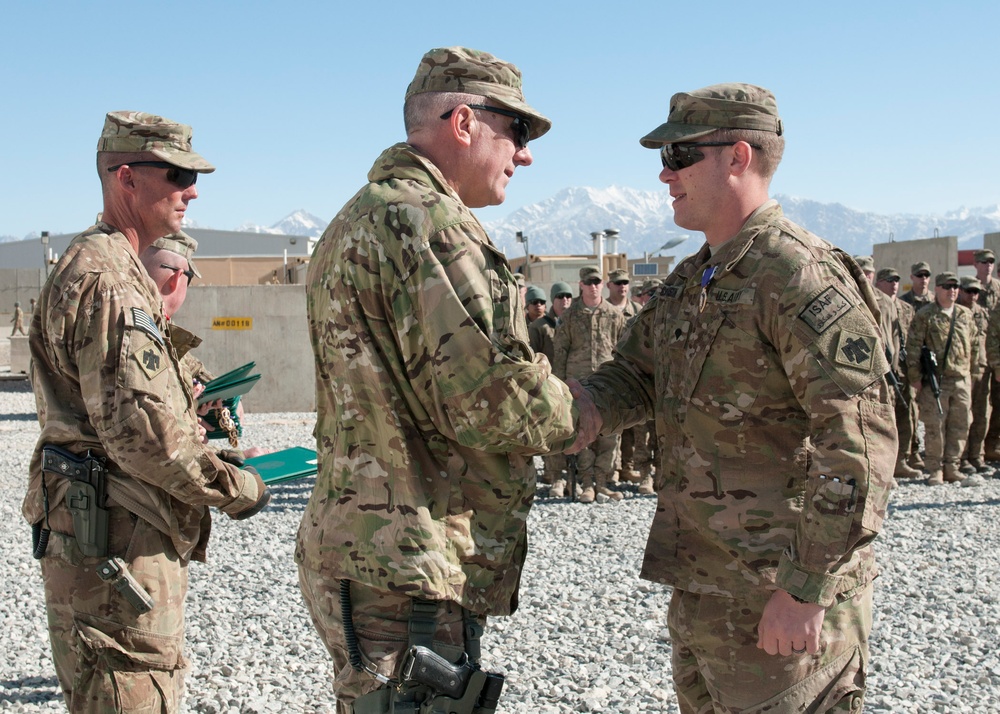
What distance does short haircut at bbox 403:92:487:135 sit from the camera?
2.40 m

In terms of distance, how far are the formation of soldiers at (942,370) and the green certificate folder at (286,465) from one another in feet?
23.2

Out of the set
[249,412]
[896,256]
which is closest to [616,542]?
[249,412]

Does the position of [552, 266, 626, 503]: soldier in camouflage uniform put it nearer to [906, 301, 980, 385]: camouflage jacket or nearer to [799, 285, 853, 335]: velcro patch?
[906, 301, 980, 385]: camouflage jacket

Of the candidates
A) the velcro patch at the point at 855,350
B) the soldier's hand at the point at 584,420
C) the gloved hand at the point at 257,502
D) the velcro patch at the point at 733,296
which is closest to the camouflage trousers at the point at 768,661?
the soldier's hand at the point at 584,420

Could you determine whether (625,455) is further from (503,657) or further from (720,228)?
(720,228)

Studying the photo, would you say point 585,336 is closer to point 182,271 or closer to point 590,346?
point 590,346

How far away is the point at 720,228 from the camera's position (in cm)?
261

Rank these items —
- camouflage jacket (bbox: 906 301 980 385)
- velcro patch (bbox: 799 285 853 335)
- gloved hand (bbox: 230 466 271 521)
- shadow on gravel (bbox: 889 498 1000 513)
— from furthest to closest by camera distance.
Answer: camouflage jacket (bbox: 906 301 980 385) → shadow on gravel (bbox: 889 498 1000 513) → gloved hand (bbox: 230 466 271 521) → velcro patch (bbox: 799 285 853 335)

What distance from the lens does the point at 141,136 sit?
3102mm

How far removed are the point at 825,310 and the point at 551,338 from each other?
8004 millimetres

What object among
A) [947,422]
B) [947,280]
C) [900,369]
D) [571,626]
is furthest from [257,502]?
[947,280]

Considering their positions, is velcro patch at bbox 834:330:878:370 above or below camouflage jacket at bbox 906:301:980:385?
above

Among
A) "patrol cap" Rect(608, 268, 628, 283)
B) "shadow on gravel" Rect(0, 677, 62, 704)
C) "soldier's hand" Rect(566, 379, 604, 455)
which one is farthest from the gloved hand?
"patrol cap" Rect(608, 268, 628, 283)

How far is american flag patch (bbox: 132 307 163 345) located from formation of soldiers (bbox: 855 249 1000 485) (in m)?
8.24
